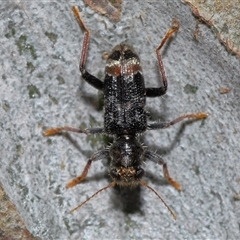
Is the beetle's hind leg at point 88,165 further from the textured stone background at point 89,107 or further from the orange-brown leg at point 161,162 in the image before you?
the orange-brown leg at point 161,162

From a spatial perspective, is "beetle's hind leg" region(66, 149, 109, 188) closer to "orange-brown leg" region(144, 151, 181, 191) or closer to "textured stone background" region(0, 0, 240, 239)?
"textured stone background" region(0, 0, 240, 239)

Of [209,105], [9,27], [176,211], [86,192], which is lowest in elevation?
[86,192]

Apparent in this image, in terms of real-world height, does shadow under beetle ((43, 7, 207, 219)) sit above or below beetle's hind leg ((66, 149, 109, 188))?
above

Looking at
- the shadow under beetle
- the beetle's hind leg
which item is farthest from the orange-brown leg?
the beetle's hind leg

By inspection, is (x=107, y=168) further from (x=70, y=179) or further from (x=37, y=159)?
(x=37, y=159)

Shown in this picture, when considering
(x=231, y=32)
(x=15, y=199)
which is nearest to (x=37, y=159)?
(x=15, y=199)

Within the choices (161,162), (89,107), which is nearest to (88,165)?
(89,107)

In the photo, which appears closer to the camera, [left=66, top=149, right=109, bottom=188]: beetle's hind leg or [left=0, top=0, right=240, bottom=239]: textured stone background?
[left=0, top=0, right=240, bottom=239]: textured stone background
